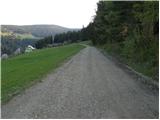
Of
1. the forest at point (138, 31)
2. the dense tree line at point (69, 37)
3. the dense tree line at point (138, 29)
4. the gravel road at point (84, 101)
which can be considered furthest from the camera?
the dense tree line at point (69, 37)

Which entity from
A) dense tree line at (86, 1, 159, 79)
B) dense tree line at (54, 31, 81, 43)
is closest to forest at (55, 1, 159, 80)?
dense tree line at (86, 1, 159, 79)

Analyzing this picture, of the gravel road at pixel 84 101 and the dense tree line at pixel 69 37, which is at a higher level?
the gravel road at pixel 84 101

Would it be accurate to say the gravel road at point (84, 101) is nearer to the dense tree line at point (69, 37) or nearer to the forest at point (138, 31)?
the forest at point (138, 31)

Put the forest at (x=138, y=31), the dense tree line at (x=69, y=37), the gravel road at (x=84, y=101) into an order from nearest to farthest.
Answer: the gravel road at (x=84, y=101), the forest at (x=138, y=31), the dense tree line at (x=69, y=37)

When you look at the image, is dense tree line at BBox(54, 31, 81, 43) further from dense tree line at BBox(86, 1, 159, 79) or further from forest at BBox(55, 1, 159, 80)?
dense tree line at BBox(86, 1, 159, 79)

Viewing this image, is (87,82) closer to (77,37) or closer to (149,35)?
(149,35)

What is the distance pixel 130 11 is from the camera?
133 ft

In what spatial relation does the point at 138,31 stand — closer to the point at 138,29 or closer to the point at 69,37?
the point at 138,29

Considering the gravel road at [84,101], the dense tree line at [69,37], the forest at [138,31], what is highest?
the forest at [138,31]

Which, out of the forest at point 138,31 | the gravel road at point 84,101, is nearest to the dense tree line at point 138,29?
the forest at point 138,31

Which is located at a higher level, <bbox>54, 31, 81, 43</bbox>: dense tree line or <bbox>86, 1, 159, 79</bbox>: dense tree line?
<bbox>86, 1, 159, 79</bbox>: dense tree line

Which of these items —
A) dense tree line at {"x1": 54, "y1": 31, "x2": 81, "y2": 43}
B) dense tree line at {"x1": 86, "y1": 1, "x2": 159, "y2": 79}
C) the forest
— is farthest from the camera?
dense tree line at {"x1": 54, "y1": 31, "x2": 81, "y2": 43}

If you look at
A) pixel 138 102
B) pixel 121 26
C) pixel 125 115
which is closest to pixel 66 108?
pixel 125 115

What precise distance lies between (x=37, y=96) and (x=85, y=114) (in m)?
3.61
